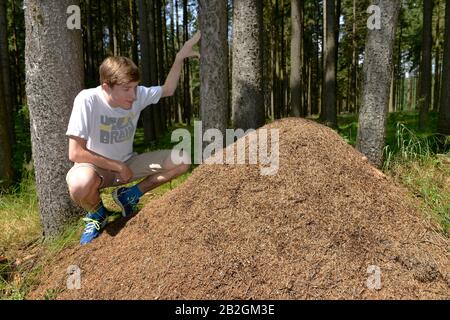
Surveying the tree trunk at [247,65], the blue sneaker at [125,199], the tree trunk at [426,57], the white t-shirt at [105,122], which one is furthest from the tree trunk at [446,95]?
the blue sneaker at [125,199]

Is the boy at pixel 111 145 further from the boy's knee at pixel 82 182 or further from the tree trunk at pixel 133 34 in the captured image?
the tree trunk at pixel 133 34

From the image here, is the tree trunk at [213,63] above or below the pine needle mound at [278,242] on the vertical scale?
above

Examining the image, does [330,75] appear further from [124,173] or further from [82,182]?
[82,182]

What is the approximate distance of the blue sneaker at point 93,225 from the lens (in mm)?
3416

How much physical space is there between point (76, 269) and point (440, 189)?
3.89 meters

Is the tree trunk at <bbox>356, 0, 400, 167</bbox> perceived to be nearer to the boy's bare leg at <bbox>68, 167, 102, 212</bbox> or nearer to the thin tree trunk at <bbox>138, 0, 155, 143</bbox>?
the boy's bare leg at <bbox>68, 167, 102, 212</bbox>

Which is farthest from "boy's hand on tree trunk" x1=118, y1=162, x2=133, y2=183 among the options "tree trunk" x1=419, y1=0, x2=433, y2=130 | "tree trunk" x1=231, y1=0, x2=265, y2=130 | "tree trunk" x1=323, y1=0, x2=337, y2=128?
"tree trunk" x1=323, y1=0, x2=337, y2=128

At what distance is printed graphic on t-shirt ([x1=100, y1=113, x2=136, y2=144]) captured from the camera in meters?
3.33

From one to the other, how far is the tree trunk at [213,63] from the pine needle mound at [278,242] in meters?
0.89

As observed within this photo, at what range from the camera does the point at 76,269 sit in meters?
3.10

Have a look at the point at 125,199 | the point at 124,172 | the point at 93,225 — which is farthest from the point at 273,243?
the point at 93,225

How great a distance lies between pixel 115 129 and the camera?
341cm

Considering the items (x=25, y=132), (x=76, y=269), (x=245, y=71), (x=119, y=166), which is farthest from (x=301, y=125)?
(x=25, y=132)
